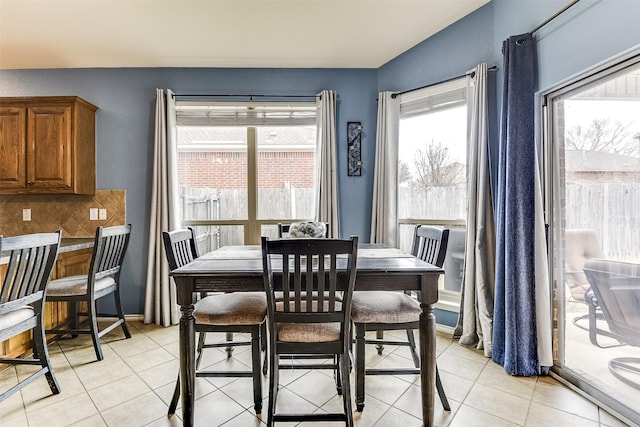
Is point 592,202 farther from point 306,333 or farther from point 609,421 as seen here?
point 306,333

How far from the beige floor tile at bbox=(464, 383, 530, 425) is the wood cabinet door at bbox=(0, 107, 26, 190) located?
160 inches

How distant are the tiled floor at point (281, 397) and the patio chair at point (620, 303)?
0.91ft

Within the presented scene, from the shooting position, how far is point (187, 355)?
5.25ft

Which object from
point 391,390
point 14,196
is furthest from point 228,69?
point 391,390

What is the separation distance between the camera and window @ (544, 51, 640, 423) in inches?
67.5

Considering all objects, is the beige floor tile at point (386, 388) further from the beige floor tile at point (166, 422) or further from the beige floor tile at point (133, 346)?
the beige floor tile at point (133, 346)

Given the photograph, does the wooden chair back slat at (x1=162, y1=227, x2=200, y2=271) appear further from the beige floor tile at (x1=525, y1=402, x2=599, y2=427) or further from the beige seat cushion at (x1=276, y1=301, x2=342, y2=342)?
the beige floor tile at (x1=525, y1=402, x2=599, y2=427)

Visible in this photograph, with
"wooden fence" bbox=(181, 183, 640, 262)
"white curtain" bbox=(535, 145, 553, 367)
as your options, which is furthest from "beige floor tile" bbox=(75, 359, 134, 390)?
"white curtain" bbox=(535, 145, 553, 367)

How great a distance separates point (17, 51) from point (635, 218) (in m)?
4.91

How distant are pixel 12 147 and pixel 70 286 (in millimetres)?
1556

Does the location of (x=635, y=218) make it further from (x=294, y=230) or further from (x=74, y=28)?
(x=74, y=28)

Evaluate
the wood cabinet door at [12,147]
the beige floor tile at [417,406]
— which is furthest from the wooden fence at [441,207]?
the wood cabinet door at [12,147]

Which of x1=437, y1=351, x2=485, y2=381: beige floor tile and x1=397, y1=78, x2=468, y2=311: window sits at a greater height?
x1=397, y1=78, x2=468, y2=311: window

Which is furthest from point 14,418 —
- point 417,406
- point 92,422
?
point 417,406
